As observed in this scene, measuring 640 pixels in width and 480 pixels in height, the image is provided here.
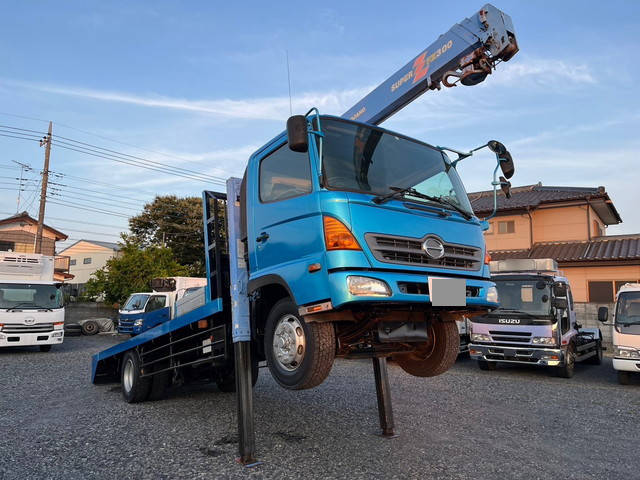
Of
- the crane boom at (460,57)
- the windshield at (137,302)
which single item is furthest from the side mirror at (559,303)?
the windshield at (137,302)

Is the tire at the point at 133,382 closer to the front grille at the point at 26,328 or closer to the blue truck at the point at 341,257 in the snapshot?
the blue truck at the point at 341,257

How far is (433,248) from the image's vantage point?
370cm

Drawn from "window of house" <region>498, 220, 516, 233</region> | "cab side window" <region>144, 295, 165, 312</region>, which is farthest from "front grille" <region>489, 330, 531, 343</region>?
"cab side window" <region>144, 295, 165, 312</region>

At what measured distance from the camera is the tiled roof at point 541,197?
62.3 ft

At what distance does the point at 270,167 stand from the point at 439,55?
9.92 ft

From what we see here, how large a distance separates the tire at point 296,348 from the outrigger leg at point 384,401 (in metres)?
1.70

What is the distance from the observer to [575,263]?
18156mm

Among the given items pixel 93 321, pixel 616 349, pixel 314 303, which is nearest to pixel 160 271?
pixel 93 321

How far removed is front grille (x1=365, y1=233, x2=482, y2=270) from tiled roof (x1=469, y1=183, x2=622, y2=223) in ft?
47.4

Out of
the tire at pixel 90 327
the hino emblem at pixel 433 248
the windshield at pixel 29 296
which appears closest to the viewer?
the hino emblem at pixel 433 248

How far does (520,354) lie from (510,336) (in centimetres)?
40

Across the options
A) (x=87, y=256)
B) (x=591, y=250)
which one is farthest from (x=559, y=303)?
(x=87, y=256)

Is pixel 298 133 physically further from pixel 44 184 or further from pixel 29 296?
pixel 44 184

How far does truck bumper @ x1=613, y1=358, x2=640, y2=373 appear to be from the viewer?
8.62 m
